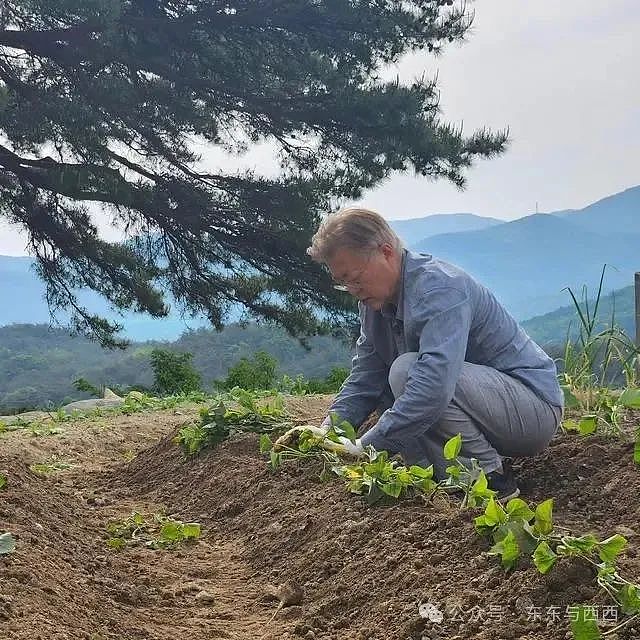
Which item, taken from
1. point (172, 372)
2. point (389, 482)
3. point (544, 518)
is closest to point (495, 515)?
point (544, 518)

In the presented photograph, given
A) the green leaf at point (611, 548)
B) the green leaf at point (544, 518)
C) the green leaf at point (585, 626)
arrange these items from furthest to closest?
the green leaf at point (544, 518) < the green leaf at point (611, 548) < the green leaf at point (585, 626)

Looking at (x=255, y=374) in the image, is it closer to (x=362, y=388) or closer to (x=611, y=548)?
(x=362, y=388)

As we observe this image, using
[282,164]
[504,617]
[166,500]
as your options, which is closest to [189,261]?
[282,164]

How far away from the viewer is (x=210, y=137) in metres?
9.20

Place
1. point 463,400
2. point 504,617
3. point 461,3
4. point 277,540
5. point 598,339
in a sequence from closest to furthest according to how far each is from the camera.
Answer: point 504,617
point 277,540
point 463,400
point 598,339
point 461,3

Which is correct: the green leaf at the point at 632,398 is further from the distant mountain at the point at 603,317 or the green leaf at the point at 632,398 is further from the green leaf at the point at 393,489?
the green leaf at the point at 393,489

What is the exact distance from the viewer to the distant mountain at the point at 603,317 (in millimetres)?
3826

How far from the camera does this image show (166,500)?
10.9 feet

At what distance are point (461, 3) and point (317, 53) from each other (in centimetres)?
159

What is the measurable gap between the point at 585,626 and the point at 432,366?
1.25 meters

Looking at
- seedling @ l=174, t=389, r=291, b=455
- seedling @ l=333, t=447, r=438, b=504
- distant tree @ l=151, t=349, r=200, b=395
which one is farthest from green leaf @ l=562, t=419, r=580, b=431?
distant tree @ l=151, t=349, r=200, b=395

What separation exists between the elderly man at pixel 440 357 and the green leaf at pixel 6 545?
43.9 inches

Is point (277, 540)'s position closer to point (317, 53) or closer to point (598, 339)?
point (598, 339)

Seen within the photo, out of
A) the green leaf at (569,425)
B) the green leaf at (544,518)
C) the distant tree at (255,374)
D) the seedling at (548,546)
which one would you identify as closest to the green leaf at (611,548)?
the seedling at (548,546)
